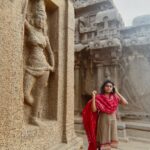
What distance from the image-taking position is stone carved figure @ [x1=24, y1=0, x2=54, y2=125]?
351 centimetres

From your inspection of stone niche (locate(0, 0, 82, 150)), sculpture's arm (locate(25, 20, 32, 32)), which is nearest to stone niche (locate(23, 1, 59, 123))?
stone niche (locate(0, 0, 82, 150))

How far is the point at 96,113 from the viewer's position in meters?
3.78

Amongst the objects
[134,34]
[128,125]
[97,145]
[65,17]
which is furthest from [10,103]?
[134,34]

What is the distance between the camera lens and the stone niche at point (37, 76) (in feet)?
8.87

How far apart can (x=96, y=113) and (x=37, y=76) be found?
1288 millimetres

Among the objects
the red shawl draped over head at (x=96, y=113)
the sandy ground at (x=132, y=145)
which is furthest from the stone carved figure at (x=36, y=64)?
the sandy ground at (x=132, y=145)

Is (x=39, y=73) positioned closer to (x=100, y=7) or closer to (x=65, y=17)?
(x=65, y=17)

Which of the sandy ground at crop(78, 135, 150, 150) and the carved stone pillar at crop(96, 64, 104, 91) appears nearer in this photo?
A: the sandy ground at crop(78, 135, 150, 150)

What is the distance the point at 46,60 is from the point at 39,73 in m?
0.49

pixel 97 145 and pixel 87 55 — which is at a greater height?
pixel 87 55

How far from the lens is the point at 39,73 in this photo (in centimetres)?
363

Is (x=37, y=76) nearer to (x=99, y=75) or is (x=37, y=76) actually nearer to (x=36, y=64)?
(x=36, y=64)

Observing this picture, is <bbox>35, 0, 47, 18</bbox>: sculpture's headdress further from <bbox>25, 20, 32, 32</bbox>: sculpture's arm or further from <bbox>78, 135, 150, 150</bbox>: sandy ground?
<bbox>78, 135, 150, 150</bbox>: sandy ground

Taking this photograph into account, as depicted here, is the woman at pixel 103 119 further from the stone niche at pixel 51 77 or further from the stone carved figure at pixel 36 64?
the stone carved figure at pixel 36 64
